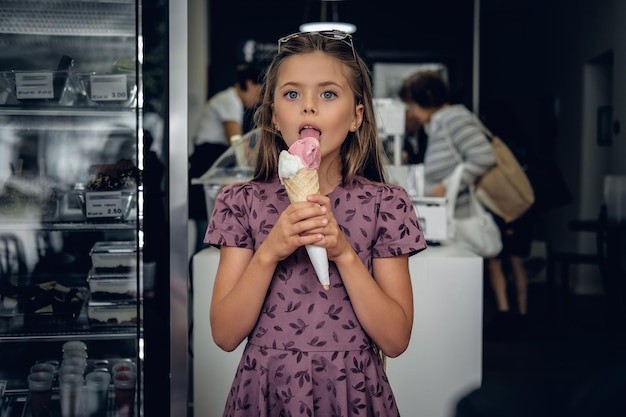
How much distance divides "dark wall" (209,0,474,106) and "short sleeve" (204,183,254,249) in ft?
23.1

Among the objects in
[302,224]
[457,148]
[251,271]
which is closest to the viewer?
[302,224]

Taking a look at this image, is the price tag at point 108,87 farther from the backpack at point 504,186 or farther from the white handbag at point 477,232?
the backpack at point 504,186

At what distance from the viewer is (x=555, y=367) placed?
497 cm

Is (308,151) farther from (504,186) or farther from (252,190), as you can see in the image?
(504,186)

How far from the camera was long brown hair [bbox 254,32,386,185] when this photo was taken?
1.70 m

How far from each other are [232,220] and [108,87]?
3.35 ft

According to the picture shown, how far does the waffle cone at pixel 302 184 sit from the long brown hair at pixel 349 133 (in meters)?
0.22

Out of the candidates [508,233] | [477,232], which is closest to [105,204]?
[477,232]

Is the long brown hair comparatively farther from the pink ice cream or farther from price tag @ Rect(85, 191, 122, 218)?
price tag @ Rect(85, 191, 122, 218)

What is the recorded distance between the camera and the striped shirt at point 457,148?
4.70 metres

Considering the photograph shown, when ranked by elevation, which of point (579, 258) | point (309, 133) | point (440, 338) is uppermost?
point (309, 133)

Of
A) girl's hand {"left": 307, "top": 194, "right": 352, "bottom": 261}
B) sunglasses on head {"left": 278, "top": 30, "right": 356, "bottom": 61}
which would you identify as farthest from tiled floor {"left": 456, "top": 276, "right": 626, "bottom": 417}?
sunglasses on head {"left": 278, "top": 30, "right": 356, "bottom": 61}

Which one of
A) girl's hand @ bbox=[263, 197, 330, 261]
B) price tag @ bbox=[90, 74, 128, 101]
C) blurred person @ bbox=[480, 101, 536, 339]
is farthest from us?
blurred person @ bbox=[480, 101, 536, 339]

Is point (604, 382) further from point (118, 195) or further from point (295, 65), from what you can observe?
point (118, 195)
